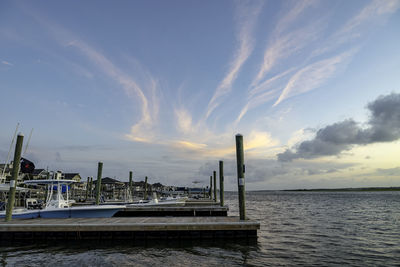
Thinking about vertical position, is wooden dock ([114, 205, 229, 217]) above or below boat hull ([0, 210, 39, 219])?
below

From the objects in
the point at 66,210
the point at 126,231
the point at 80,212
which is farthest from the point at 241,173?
the point at 66,210

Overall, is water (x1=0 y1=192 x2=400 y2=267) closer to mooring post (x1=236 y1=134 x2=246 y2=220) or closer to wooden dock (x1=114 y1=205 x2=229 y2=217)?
mooring post (x1=236 y1=134 x2=246 y2=220)

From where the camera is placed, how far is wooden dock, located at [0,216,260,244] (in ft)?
40.7

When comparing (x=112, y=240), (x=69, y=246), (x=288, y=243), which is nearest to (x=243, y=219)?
(x=288, y=243)

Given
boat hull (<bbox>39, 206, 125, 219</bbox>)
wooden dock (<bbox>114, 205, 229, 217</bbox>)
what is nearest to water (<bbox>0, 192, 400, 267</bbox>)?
boat hull (<bbox>39, 206, 125, 219</bbox>)

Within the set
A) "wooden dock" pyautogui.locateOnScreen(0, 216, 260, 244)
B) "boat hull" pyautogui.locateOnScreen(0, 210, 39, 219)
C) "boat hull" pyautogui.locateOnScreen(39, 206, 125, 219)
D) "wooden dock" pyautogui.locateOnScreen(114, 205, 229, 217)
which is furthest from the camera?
"wooden dock" pyautogui.locateOnScreen(114, 205, 229, 217)

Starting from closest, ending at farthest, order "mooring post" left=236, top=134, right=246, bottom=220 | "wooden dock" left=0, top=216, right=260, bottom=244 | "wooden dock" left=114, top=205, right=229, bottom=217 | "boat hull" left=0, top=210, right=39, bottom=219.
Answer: "wooden dock" left=0, top=216, right=260, bottom=244 < "mooring post" left=236, top=134, right=246, bottom=220 < "boat hull" left=0, top=210, right=39, bottom=219 < "wooden dock" left=114, top=205, right=229, bottom=217

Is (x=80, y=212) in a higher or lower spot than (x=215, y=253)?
higher

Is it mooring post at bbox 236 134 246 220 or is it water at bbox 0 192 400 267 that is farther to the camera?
mooring post at bbox 236 134 246 220

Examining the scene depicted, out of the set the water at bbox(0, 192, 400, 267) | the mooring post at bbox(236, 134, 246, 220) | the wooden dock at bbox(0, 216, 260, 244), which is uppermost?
the mooring post at bbox(236, 134, 246, 220)

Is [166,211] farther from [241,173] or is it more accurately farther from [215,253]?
[215,253]

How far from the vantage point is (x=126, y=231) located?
1299 cm

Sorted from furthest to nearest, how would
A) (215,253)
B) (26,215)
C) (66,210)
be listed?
1. (66,210)
2. (26,215)
3. (215,253)

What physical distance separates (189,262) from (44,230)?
740 cm
